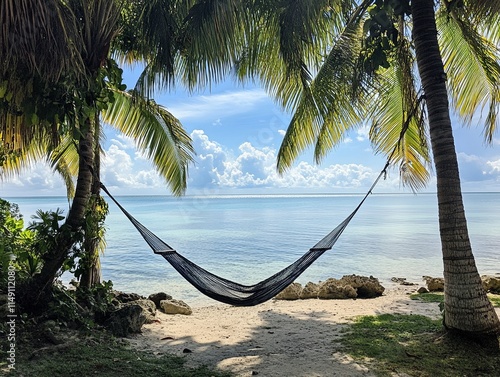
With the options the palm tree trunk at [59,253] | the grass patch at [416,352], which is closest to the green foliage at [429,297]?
the grass patch at [416,352]

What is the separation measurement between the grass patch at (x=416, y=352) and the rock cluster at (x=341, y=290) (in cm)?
150

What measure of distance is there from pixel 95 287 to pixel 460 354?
235 cm

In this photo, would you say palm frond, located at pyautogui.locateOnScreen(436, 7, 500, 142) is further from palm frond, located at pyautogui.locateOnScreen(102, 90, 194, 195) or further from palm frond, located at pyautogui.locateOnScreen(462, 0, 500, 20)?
palm frond, located at pyautogui.locateOnScreen(102, 90, 194, 195)

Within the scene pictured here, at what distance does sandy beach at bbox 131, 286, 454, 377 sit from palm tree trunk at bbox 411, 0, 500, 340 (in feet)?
2.18

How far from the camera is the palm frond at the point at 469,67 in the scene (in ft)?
10.2

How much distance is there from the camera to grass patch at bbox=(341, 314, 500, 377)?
73.6 inches

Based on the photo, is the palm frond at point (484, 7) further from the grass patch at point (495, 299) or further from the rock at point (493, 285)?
the rock at point (493, 285)

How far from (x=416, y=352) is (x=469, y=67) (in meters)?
2.56

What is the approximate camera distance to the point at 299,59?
9.42 feet

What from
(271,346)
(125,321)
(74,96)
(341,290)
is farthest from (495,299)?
(74,96)

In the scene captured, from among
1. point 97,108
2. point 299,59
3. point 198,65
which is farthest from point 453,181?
point 97,108

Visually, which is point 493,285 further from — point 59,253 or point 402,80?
point 59,253

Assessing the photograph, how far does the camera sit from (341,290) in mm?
4215

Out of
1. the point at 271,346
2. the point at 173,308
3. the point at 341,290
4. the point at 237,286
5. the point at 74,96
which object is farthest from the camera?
the point at 341,290
